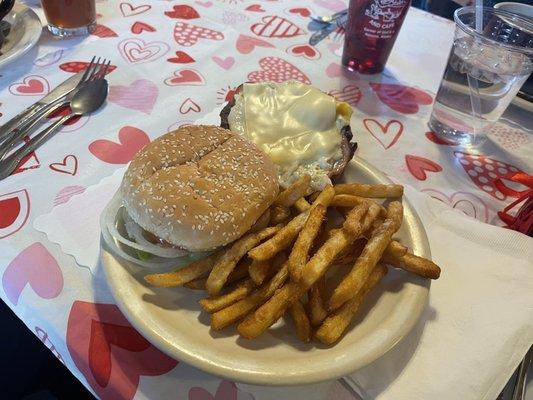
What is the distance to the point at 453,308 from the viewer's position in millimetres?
1170

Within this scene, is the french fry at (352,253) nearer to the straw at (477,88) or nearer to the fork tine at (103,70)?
the straw at (477,88)

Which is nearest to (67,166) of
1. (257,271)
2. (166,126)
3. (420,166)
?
(166,126)

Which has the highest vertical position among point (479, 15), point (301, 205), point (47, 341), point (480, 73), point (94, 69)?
point (479, 15)

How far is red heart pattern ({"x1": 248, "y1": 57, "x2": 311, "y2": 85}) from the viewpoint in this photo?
78.7 inches

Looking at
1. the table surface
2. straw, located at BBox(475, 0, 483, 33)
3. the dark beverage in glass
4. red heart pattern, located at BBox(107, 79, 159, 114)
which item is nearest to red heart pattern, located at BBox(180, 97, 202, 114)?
the table surface

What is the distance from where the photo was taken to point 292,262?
99 cm

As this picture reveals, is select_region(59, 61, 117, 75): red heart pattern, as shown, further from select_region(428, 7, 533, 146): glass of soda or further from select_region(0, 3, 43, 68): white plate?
select_region(428, 7, 533, 146): glass of soda

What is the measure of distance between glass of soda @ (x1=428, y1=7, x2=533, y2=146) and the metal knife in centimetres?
137

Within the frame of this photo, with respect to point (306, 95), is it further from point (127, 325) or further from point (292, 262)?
point (127, 325)

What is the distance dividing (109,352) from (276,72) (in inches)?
54.2

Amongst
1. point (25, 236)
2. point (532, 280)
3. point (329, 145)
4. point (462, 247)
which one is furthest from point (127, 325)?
point (532, 280)

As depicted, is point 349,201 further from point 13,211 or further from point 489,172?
point 13,211

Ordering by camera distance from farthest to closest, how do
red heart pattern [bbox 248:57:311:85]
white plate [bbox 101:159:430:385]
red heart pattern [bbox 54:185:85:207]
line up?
1. red heart pattern [bbox 248:57:311:85]
2. red heart pattern [bbox 54:185:85:207]
3. white plate [bbox 101:159:430:385]

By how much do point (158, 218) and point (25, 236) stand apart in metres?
0.44
